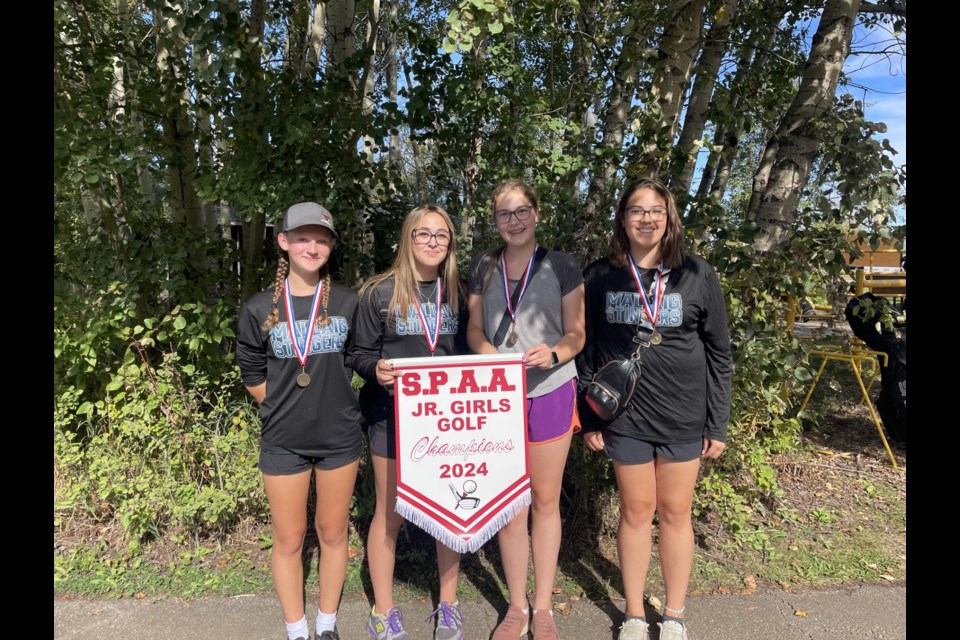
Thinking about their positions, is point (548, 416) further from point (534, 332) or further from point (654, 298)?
point (654, 298)

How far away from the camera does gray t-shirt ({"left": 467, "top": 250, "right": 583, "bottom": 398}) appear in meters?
2.94

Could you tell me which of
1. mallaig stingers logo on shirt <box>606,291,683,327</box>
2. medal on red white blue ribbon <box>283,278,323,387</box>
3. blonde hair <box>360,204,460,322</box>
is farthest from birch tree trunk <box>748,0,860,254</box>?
medal on red white blue ribbon <box>283,278,323,387</box>

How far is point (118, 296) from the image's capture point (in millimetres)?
4496

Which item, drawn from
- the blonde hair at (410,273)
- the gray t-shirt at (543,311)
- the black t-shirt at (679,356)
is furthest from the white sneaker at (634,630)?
the blonde hair at (410,273)

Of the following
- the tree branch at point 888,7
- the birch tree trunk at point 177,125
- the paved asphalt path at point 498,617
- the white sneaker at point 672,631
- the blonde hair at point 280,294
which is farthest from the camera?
the tree branch at point 888,7

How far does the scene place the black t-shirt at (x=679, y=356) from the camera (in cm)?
287

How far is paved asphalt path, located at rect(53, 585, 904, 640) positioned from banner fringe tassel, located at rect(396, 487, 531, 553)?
739 mm

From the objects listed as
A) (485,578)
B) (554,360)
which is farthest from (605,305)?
(485,578)

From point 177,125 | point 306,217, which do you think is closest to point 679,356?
point 306,217

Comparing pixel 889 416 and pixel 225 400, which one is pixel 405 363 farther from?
pixel 889 416

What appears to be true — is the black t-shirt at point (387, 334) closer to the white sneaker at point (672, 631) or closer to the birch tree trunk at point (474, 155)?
the white sneaker at point (672, 631)

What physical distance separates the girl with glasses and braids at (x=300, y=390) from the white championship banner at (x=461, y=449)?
1.03 feet

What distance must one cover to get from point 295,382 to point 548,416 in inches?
49.1

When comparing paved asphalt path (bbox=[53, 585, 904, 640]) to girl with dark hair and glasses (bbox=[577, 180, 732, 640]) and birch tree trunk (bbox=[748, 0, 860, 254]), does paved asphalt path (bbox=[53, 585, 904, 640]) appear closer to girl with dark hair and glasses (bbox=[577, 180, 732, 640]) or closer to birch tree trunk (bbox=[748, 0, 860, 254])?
girl with dark hair and glasses (bbox=[577, 180, 732, 640])
